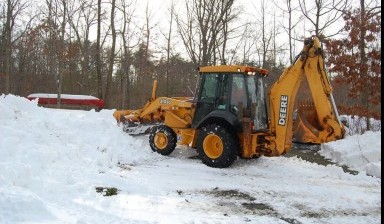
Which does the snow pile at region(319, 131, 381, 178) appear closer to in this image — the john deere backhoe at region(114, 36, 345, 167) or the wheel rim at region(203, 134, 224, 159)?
the john deere backhoe at region(114, 36, 345, 167)

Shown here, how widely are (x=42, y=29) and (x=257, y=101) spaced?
2021 centimetres

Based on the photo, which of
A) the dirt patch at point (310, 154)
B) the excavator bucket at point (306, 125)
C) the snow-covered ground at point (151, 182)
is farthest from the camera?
the dirt patch at point (310, 154)

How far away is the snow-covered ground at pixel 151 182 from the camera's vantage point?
534 cm

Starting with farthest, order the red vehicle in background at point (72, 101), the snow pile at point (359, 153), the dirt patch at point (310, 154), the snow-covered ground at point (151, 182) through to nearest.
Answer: the red vehicle in background at point (72, 101) → the dirt patch at point (310, 154) → the snow pile at point (359, 153) → the snow-covered ground at point (151, 182)

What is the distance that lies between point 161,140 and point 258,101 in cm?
269

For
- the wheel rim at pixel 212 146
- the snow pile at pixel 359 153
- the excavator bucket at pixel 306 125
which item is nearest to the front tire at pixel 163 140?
the wheel rim at pixel 212 146

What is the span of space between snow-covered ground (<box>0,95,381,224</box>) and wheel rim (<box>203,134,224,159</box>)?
402 millimetres

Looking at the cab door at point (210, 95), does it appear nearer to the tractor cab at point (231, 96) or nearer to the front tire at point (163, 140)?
the tractor cab at point (231, 96)

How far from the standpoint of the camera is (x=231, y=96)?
9414 mm

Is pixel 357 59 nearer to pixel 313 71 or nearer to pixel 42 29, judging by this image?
pixel 313 71

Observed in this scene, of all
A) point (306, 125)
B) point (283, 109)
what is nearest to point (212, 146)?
point (283, 109)

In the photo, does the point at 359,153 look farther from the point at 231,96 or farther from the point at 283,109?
the point at 231,96

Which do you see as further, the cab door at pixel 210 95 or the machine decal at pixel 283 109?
the cab door at pixel 210 95

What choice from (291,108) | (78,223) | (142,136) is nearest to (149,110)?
(142,136)
